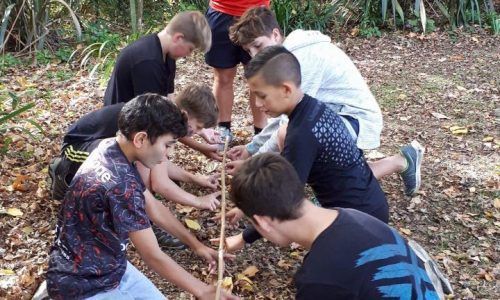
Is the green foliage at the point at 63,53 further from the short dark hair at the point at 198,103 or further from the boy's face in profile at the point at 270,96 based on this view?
the boy's face in profile at the point at 270,96

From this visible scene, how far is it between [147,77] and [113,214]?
4.23ft

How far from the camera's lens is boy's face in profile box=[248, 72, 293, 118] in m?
2.66

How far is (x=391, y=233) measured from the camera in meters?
1.88

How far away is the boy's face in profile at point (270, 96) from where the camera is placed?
266cm

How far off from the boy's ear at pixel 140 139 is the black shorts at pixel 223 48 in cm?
212

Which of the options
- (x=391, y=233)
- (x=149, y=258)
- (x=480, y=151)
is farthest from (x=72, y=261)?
(x=480, y=151)

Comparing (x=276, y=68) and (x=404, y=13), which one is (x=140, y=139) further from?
(x=404, y=13)

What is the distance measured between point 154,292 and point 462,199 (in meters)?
2.35

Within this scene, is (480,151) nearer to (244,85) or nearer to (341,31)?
(244,85)

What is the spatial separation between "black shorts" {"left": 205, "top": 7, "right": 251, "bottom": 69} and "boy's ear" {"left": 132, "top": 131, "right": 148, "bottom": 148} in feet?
6.97

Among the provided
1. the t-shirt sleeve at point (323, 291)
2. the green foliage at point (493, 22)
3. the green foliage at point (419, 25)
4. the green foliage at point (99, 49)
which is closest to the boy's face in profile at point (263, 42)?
the t-shirt sleeve at point (323, 291)

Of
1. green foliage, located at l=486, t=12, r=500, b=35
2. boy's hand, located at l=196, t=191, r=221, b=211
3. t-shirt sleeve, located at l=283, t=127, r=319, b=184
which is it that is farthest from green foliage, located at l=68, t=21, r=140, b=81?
green foliage, located at l=486, t=12, r=500, b=35

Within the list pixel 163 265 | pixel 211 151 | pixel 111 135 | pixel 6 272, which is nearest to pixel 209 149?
pixel 211 151

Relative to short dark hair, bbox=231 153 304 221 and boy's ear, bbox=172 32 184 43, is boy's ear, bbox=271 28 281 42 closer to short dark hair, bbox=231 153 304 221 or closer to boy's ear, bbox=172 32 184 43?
boy's ear, bbox=172 32 184 43
